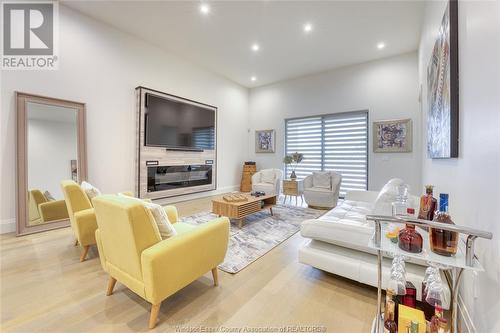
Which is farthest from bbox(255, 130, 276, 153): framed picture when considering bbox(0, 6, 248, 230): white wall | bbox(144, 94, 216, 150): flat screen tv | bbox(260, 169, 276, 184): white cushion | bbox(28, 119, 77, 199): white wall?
bbox(28, 119, 77, 199): white wall

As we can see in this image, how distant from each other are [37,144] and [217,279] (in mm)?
3500

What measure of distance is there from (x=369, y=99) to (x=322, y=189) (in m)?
2.73

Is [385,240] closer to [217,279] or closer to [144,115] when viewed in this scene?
[217,279]

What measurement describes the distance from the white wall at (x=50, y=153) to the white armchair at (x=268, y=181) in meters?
3.78

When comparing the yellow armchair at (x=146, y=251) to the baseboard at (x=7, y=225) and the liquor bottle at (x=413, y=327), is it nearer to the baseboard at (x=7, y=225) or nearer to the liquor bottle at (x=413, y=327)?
the liquor bottle at (x=413, y=327)

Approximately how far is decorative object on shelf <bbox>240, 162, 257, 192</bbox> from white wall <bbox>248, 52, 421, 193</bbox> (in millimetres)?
517

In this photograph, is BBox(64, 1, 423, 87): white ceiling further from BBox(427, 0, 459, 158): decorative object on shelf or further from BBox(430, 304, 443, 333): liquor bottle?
BBox(430, 304, 443, 333): liquor bottle

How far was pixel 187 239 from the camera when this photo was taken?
5.09 ft

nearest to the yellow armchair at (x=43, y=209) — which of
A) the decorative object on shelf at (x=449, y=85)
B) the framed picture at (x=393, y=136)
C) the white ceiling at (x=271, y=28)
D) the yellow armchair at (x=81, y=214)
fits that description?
the yellow armchair at (x=81, y=214)

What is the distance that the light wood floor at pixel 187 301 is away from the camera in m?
1.50

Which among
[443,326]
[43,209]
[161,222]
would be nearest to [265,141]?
[43,209]

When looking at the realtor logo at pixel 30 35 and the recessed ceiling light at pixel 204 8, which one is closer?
the realtor logo at pixel 30 35

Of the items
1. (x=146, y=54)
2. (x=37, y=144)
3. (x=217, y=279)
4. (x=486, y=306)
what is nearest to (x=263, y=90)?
(x=146, y=54)

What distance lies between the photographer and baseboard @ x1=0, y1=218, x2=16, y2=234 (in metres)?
3.07
